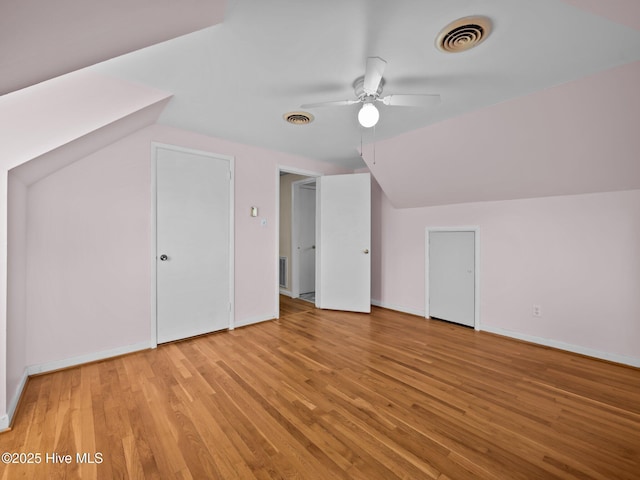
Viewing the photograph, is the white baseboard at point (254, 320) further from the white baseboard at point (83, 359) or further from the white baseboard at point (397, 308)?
Result: the white baseboard at point (397, 308)

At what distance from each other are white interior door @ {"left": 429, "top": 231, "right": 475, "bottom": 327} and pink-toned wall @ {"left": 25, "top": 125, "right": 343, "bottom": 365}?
329 centimetres

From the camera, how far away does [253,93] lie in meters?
2.29

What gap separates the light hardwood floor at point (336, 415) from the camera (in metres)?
1.44

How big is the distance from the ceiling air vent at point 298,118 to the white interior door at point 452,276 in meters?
2.36

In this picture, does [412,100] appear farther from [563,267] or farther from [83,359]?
[83,359]

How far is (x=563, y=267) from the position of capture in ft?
9.55

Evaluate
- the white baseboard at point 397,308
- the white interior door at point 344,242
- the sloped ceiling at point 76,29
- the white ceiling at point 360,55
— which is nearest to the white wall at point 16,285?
the white ceiling at point 360,55

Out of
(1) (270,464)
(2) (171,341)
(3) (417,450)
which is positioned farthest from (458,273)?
(2) (171,341)

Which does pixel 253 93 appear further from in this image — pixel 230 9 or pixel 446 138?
pixel 446 138

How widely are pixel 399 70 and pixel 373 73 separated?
0.31 metres

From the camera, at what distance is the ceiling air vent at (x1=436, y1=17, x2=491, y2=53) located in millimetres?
1494

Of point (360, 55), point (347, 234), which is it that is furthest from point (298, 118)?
point (347, 234)

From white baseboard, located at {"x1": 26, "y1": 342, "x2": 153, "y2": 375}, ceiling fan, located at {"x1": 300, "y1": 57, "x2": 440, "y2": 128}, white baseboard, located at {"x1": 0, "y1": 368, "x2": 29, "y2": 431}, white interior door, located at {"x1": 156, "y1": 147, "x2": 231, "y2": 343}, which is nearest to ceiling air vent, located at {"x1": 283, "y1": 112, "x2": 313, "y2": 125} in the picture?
ceiling fan, located at {"x1": 300, "y1": 57, "x2": 440, "y2": 128}

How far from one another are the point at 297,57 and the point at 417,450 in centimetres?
244
